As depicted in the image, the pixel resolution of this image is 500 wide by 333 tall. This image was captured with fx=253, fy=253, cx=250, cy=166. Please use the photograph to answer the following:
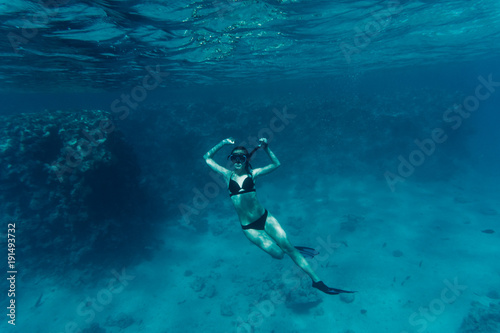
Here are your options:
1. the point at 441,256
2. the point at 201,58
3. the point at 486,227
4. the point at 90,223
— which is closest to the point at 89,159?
the point at 90,223

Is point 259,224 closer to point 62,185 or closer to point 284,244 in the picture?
point 284,244

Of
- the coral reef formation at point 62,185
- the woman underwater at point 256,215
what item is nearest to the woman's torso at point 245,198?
the woman underwater at point 256,215

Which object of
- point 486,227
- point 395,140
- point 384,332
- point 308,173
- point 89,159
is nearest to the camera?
point 384,332

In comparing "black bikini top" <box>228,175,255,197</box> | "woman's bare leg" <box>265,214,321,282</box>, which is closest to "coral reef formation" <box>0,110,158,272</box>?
"black bikini top" <box>228,175,255,197</box>

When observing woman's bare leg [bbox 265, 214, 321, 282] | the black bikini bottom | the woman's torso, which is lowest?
woman's bare leg [bbox 265, 214, 321, 282]

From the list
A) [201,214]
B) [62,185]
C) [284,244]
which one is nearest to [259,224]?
[284,244]

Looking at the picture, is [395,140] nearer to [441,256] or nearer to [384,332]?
[441,256]

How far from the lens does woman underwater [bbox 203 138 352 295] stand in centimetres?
588

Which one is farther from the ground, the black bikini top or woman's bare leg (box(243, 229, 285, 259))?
the black bikini top

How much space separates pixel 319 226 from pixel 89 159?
1390 centimetres

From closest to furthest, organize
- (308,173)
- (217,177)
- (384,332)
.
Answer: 1. (384,332)
2. (217,177)
3. (308,173)

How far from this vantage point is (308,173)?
76.9ft

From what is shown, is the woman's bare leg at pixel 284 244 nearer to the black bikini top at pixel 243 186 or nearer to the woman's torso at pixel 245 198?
the woman's torso at pixel 245 198

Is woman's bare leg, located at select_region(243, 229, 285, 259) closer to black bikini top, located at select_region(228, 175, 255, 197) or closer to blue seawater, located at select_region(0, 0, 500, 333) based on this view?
blue seawater, located at select_region(0, 0, 500, 333)
